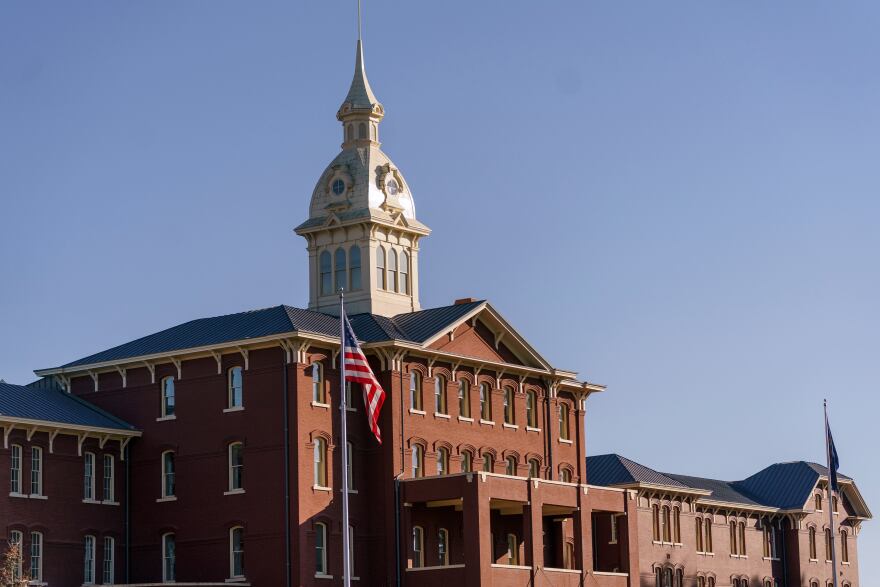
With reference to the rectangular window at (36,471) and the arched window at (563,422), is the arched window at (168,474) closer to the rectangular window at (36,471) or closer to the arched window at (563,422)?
the rectangular window at (36,471)

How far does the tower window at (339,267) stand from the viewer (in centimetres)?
7931

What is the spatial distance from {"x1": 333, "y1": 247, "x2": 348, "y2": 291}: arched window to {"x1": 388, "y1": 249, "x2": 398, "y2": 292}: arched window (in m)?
1.92

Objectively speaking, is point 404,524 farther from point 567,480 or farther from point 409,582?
point 567,480

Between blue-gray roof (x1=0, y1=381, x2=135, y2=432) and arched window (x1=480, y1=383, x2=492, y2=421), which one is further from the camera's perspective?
arched window (x1=480, y1=383, x2=492, y2=421)

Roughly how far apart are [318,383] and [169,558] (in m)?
9.01

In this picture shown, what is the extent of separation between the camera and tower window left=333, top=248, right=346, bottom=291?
7931 cm

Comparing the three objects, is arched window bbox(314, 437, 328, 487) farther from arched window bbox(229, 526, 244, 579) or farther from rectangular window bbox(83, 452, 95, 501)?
rectangular window bbox(83, 452, 95, 501)

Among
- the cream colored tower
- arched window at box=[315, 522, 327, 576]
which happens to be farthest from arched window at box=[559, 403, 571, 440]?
arched window at box=[315, 522, 327, 576]

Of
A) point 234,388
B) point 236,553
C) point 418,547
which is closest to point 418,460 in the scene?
point 418,547

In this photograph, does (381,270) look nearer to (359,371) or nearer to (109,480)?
(109,480)

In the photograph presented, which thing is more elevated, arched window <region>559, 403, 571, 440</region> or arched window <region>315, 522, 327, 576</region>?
arched window <region>559, 403, 571, 440</region>

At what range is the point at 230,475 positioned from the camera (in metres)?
69.6

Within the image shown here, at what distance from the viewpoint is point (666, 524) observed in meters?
97.4

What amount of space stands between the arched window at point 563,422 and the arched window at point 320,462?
1531 centimetres
